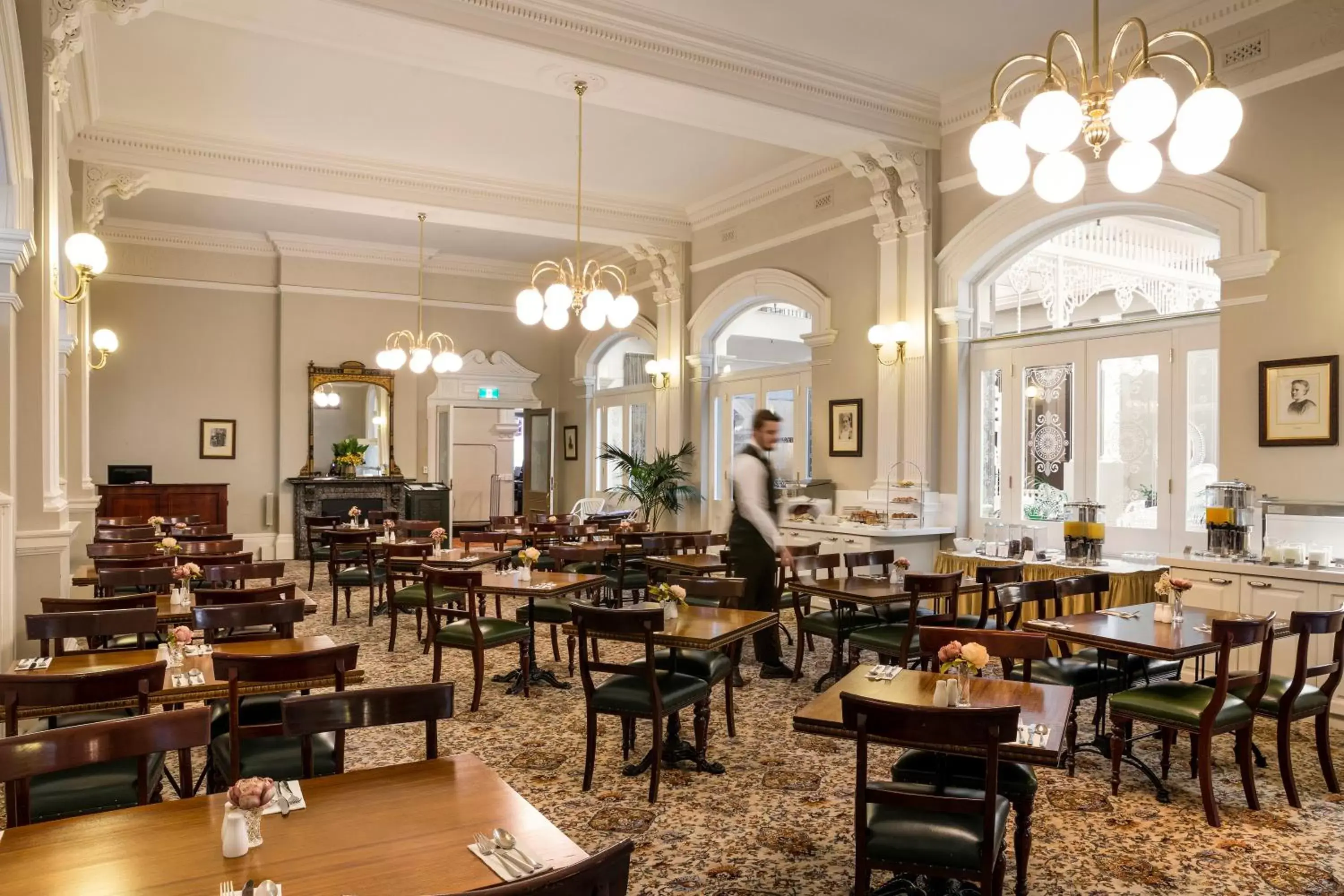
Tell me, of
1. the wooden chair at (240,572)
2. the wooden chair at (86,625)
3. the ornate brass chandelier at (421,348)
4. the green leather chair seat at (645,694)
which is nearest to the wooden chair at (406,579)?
the wooden chair at (240,572)

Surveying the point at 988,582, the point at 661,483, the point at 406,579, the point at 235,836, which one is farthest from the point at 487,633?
the point at 661,483

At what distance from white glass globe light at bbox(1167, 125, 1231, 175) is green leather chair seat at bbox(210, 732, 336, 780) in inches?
144

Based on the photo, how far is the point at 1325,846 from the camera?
353cm

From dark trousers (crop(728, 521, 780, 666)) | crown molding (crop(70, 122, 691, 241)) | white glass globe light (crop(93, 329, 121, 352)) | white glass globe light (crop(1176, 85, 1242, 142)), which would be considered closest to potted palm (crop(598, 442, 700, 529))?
crown molding (crop(70, 122, 691, 241))

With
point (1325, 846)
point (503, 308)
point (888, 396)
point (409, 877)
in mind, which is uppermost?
point (503, 308)

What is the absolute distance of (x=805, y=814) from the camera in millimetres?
3857

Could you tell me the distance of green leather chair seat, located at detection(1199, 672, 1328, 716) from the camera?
402cm

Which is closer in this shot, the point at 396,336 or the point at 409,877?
the point at 409,877

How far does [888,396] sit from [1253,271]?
10.8ft

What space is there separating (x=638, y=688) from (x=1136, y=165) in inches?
121

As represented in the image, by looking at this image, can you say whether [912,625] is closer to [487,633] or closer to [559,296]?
[487,633]

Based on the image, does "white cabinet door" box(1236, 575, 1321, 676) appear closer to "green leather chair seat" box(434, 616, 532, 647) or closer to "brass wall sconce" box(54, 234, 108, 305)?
"green leather chair seat" box(434, 616, 532, 647)

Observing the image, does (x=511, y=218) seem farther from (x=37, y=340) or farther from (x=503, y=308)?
(x=37, y=340)

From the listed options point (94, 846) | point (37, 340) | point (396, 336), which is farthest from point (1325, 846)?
point (396, 336)
